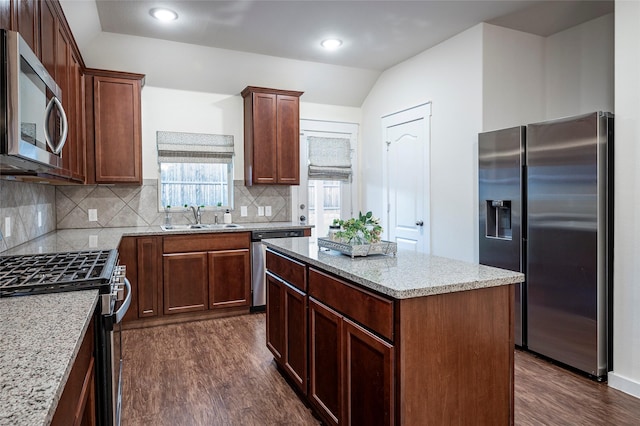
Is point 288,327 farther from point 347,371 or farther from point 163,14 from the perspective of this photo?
point 163,14

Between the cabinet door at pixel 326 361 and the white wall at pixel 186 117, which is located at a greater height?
the white wall at pixel 186 117

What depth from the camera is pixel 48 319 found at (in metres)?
1.20

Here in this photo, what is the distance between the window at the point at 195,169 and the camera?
4.64 meters

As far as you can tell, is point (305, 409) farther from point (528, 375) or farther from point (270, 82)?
point (270, 82)

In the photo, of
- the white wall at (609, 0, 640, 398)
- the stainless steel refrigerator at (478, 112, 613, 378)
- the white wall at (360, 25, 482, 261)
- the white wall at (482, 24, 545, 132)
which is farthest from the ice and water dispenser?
the white wall at (609, 0, 640, 398)

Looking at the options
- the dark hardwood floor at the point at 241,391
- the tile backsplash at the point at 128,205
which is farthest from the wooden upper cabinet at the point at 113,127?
the dark hardwood floor at the point at 241,391

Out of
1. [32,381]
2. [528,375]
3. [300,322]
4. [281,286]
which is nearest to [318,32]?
[281,286]

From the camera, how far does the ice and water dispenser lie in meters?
3.51

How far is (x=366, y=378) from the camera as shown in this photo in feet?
5.84

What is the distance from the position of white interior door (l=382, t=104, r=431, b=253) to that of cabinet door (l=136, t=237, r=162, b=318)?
266 centimetres

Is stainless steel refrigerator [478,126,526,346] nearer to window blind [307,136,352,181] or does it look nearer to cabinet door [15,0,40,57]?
window blind [307,136,352,181]

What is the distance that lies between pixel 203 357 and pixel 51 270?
67.2 inches

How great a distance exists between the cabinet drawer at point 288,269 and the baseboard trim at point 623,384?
2.13 m

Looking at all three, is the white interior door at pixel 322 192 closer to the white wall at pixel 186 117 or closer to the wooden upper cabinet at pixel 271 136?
the wooden upper cabinet at pixel 271 136
